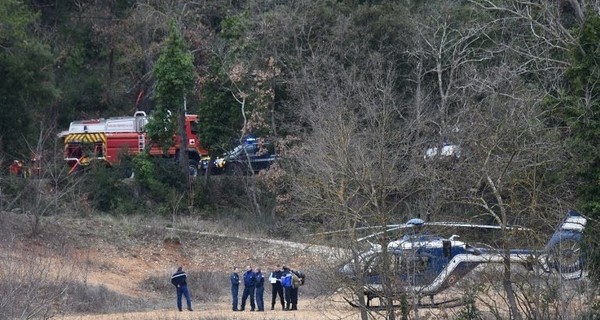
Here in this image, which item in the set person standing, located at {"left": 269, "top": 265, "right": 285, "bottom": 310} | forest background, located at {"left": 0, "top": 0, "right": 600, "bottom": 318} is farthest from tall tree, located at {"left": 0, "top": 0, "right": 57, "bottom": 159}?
person standing, located at {"left": 269, "top": 265, "right": 285, "bottom": 310}

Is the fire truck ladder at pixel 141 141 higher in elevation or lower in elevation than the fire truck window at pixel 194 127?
lower

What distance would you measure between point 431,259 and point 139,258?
2094 cm

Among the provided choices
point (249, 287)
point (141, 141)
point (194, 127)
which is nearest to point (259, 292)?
point (249, 287)

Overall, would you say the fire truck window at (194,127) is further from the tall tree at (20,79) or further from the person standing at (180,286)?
the person standing at (180,286)

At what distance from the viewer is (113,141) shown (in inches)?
2224

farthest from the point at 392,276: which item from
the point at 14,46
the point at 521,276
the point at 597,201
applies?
the point at 14,46

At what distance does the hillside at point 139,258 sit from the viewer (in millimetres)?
38000

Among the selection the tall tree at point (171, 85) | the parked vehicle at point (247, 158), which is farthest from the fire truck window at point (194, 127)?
the parked vehicle at point (247, 158)

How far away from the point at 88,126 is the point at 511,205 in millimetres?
33873

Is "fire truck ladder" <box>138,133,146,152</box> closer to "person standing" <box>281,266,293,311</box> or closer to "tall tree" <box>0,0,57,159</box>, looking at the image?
"tall tree" <box>0,0,57,159</box>

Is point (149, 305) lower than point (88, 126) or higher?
lower

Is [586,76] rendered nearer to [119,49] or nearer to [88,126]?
[88,126]

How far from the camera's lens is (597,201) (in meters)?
26.3

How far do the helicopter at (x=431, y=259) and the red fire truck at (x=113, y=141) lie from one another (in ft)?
92.7
